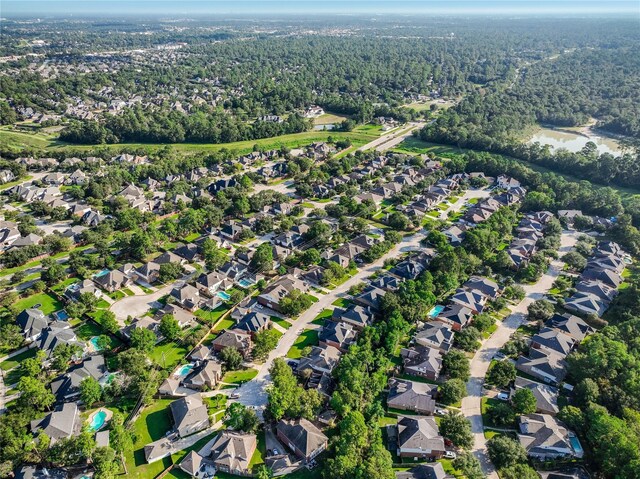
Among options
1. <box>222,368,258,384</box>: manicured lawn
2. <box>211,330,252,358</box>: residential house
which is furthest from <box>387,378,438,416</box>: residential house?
<box>211,330,252,358</box>: residential house

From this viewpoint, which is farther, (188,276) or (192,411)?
(188,276)

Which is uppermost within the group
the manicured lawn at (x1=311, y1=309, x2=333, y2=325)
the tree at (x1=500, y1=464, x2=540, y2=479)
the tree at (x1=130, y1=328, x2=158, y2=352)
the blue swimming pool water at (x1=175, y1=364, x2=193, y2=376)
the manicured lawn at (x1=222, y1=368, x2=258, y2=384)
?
the tree at (x1=130, y1=328, x2=158, y2=352)

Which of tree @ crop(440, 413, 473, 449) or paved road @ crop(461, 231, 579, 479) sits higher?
tree @ crop(440, 413, 473, 449)

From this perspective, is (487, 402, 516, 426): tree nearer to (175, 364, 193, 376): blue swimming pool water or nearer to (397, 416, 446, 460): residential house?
(397, 416, 446, 460): residential house

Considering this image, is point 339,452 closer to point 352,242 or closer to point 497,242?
point 352,242

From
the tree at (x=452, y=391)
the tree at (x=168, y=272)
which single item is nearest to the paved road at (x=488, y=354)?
the tree at (x=452, y=391)

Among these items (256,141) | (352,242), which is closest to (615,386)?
(352,242)

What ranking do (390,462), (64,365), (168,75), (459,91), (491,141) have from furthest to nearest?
(168,75)
(459,91)
(491,141)
(64,365)
(390,462)
